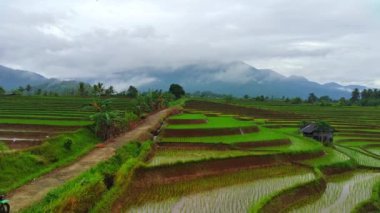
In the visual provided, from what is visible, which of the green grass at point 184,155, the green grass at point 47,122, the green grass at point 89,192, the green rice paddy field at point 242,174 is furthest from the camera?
the green grass at point 47,122

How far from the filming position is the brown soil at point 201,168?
18.3 m

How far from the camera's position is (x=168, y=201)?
15.8m

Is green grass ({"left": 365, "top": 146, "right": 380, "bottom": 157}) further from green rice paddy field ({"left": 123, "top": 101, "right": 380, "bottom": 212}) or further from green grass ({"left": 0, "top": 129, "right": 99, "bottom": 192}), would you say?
green grass ({"left": 0, "top": 129, "right": 99, "bottom": 192})

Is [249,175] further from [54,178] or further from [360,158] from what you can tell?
[360,158]

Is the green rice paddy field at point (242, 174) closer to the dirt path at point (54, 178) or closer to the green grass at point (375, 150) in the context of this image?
the green grass at point (375, 150)

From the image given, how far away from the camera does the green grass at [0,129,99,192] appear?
54.1 feet

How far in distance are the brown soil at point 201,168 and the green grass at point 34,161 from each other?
372 cm

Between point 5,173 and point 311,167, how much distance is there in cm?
1565

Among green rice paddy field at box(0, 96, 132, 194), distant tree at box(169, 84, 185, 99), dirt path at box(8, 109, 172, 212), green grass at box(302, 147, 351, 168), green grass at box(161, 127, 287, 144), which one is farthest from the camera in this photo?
distant tree at box(169, 84, 185, 99)

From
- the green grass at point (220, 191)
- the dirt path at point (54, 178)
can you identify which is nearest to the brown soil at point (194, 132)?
the dirt path at point (54, 178)

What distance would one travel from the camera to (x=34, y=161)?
19.1 m

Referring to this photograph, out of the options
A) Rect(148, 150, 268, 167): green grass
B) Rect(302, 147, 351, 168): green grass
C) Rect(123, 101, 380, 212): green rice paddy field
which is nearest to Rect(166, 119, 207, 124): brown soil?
Rect(123, 101, 380, 212): green rice paddy field

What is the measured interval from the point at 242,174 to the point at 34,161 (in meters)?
10.2

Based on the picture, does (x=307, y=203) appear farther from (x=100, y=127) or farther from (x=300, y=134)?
(x=300, y=134)
